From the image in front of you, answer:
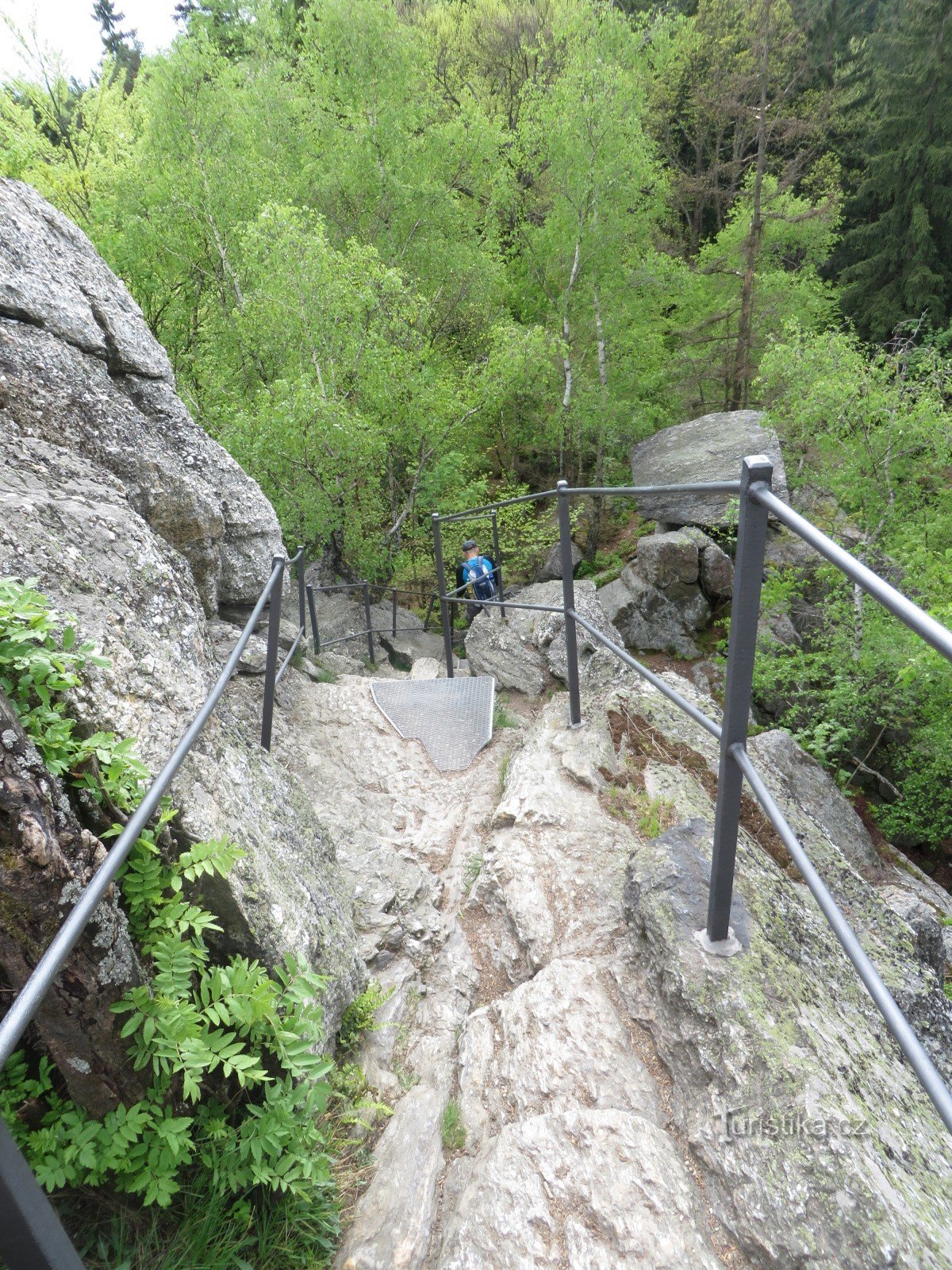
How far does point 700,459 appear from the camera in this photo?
50.0 ft

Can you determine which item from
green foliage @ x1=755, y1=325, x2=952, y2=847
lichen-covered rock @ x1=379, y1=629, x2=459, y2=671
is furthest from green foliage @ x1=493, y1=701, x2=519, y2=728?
green foliage @ x1=755, y1=325, x2=952, y2=847

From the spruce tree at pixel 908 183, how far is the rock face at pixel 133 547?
20.3m

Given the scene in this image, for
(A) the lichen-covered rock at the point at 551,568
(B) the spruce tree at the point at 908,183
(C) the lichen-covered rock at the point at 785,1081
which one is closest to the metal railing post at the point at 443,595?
(C) the lichen-covered rock at the point at 785,1081

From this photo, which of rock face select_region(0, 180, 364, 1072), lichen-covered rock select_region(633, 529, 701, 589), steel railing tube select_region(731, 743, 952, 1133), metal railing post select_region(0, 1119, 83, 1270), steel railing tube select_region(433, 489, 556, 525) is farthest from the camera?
lichen-covered rock select_region(633, 529, 701, 589)

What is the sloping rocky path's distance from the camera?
1.51m

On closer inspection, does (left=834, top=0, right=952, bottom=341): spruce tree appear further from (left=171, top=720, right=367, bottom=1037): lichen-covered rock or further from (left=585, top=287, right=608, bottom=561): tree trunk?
(left=171, top=720, right=367, bottom=1037): lichen-covered rock

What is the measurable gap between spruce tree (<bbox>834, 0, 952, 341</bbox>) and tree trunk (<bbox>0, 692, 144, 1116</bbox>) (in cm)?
2216

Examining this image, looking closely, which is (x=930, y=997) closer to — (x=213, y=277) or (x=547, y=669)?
(x=547, y=669)

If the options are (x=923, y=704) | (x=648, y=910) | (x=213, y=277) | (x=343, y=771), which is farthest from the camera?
(x=213, y=277)

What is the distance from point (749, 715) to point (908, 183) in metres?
24.3

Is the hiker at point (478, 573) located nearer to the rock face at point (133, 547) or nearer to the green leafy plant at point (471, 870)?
the rock face at point (133, 547)

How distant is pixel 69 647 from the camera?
157 cm

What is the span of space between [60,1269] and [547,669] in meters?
6.44

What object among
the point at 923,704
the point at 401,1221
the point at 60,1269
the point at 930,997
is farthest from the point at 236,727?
the point at 923,704
